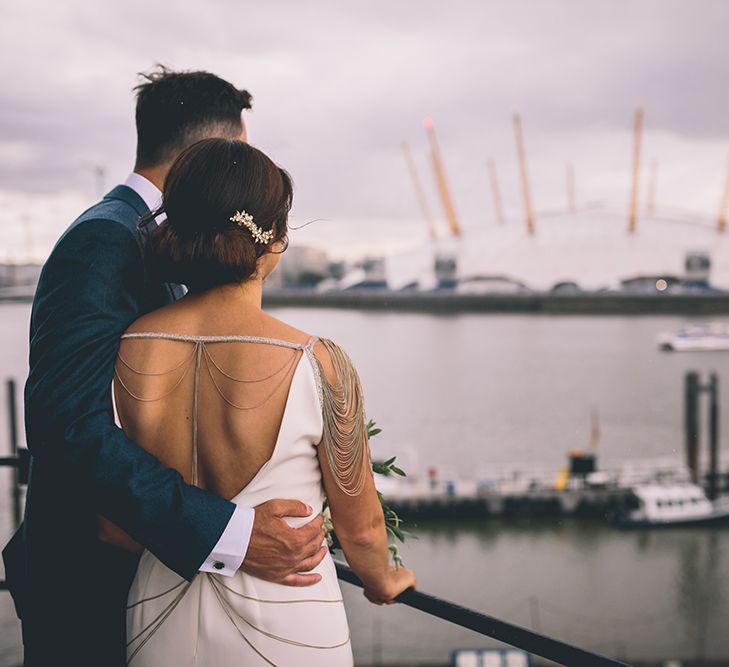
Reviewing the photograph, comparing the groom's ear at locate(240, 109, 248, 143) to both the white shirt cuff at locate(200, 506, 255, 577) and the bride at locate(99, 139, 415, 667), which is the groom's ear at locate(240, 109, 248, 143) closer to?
the bride at locate(99, 139, 415, 667)

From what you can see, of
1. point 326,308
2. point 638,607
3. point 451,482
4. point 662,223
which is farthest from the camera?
point 662,223

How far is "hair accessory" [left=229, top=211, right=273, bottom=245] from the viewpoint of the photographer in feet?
2.05

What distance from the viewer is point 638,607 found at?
8578 millimetres

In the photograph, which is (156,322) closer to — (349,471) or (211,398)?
(211,398)

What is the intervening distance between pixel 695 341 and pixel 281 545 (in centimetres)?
2604

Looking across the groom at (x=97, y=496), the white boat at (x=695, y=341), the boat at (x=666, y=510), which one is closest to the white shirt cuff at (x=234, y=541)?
the groom at (x=97, y=496)

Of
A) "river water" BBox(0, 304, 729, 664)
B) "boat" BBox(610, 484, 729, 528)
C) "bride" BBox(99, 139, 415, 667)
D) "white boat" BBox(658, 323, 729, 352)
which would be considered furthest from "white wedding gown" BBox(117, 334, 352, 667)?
"white boat" BBox(658, 323, 729, 352)

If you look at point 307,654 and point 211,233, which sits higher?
point 211,233

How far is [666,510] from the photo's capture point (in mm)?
11047

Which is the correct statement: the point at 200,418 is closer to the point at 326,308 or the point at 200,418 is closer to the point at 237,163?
the point at 237,163

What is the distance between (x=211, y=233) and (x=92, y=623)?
372 mm

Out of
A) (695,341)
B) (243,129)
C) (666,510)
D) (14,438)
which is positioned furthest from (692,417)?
(243,129)

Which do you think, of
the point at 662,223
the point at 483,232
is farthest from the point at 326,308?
the point at 662,223

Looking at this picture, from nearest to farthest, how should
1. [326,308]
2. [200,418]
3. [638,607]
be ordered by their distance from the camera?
Result: 1. [200,418]
2. [638,607]
3. [326,308]
